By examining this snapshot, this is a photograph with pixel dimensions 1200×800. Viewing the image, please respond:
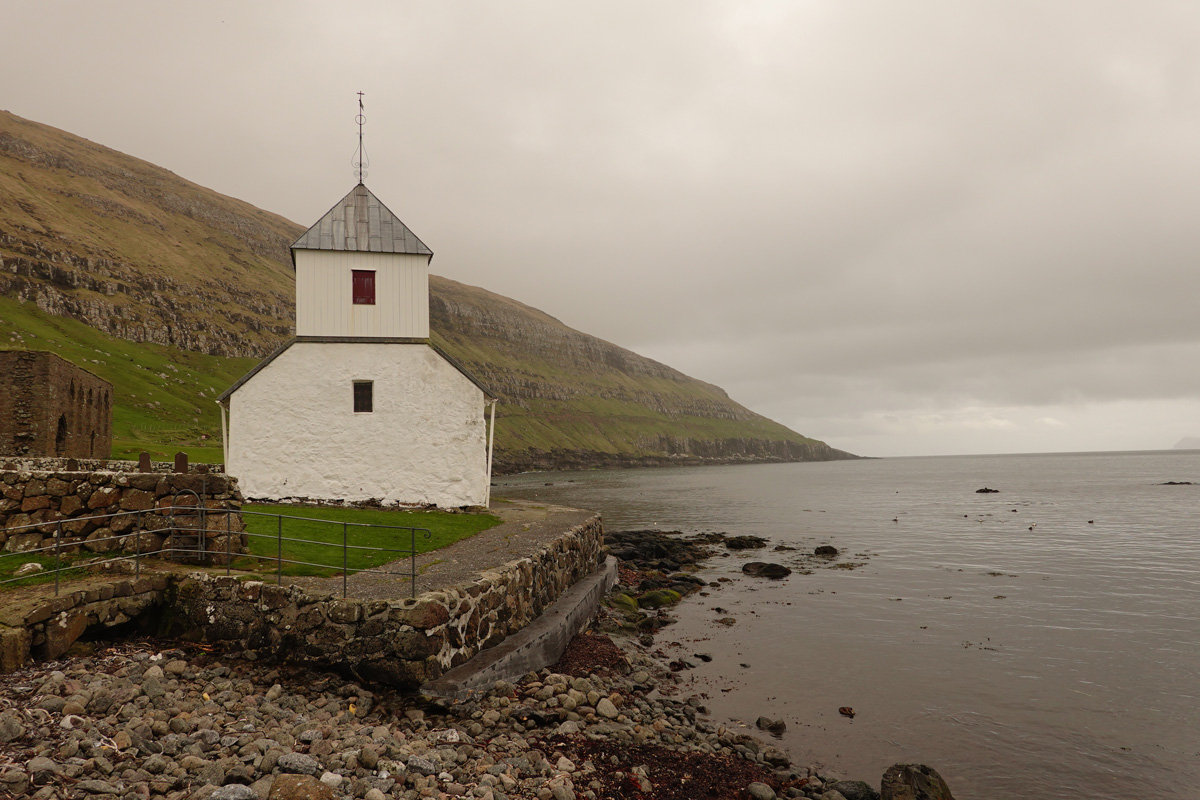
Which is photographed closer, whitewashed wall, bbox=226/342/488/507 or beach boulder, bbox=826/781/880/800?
beach boulder, bbox=826/781/880/800

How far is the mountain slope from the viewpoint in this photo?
80.9 meters

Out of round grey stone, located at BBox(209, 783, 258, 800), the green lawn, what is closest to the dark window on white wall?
the green lawn

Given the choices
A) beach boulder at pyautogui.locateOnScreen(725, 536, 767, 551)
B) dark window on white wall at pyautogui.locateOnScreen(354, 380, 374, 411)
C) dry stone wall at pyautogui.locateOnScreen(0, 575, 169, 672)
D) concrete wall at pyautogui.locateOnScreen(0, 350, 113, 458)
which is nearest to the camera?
dry stone wall at pyautogui.locateOnScreen(0, 575, 169, 672)

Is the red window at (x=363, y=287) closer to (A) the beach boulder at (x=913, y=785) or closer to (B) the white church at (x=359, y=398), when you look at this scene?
(B) the white church at (x=359, y=398)

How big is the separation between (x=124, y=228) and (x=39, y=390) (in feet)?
461

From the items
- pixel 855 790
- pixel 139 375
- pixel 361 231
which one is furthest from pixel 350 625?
pixel 139 375

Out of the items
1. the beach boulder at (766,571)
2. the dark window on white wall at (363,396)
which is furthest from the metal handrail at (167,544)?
the beach boulder at (766,571)

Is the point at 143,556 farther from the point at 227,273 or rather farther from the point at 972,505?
the point at 227,273

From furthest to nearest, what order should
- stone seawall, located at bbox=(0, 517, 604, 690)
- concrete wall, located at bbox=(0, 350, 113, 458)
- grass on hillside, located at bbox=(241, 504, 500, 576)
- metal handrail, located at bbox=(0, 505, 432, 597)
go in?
concrete wall, located at bbox=(0, 350, 113, 458) → grass on hillside, located at bbox=(241, 504, 500, 576) → metal handrail, located at bbox=(0, 505, 432, 597) → stone seawall, located at bbox=(0, 517, 604, 690)

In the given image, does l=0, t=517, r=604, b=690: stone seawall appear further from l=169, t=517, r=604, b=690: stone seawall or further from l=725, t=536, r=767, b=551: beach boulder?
l=725, t=536, r=767, b=551: beach boulder

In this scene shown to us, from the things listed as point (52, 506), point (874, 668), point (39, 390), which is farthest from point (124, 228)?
point (874, 668)

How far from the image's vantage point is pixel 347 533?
1489 cm

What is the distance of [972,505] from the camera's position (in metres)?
63.4

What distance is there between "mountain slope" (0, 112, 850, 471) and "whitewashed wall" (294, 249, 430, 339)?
90.0 feet
